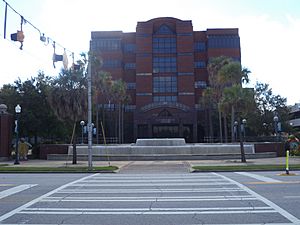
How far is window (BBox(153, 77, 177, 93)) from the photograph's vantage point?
76750 millimetres

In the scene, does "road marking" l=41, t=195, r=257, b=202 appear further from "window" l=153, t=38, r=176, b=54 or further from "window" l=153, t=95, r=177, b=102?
"window" l=153, t=38, r=176, b=54

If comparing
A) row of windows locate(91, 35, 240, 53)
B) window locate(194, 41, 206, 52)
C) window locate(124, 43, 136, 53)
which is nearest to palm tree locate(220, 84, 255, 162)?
row of windows locate(91, 35, 240, 53)

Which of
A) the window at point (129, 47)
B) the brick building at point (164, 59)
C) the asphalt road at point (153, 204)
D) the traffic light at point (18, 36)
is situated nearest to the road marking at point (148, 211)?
the asphalt road at point (153, 204)

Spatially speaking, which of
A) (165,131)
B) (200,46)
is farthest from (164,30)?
(165,131)

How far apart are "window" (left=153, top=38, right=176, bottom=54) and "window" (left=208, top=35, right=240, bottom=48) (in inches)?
321

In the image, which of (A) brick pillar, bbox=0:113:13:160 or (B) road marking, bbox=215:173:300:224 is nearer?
(B) road marking, bbox=215:173:300:224

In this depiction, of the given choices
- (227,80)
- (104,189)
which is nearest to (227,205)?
(104,189)

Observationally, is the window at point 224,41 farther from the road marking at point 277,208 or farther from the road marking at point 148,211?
the road marking at point 148,211

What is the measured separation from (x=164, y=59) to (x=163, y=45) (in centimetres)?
326

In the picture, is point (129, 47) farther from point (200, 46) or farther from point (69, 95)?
point (69, 95)

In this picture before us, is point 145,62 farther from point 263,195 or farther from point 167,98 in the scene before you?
point 263,195

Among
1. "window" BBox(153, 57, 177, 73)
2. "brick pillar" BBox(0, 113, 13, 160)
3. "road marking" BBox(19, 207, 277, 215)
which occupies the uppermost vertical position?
"window" BBox(153, 57, 177, 73)

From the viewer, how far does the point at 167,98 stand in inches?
3014

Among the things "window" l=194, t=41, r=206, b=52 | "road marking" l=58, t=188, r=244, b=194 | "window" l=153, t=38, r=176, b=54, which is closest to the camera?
"road marking" l=58, t=188, r=244, b=194
